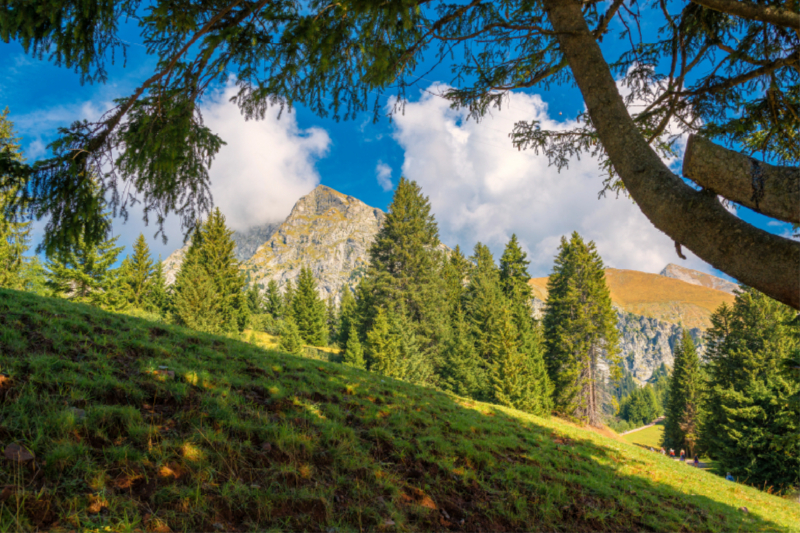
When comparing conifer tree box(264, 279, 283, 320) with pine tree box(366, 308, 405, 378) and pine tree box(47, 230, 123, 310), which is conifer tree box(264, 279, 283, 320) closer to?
pine tree box(47, 230, 123, 310)

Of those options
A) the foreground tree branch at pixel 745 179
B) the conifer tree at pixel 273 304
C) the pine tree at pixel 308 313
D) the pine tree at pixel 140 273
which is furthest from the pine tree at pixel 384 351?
the conifer tree at pixel 273 304

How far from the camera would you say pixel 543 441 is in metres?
6.61

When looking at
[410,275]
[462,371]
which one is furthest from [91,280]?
[462,371]

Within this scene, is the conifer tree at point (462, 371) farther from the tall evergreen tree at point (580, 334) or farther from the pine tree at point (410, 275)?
the tall evergreen tree at point (580, 334)

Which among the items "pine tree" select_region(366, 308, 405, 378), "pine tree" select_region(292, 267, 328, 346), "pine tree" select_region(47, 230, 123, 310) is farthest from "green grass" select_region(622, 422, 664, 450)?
"pine tree" select_region(47, 230, 123, 310)

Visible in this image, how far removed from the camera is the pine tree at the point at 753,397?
17031mm

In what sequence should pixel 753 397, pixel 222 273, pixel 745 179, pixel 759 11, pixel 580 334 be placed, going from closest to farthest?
pixel 745 179, pixel 759 11, pixel 753 397, pixel 580 334, pixel 222 273

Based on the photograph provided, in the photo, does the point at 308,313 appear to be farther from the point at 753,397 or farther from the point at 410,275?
the point at 753,397

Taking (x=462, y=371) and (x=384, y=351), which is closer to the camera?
(x=384, y=351)

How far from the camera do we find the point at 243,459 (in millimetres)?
2768

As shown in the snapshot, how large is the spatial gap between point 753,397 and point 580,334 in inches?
385

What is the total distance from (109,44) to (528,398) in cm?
2335

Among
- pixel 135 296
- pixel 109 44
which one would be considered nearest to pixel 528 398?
pixel 109 44

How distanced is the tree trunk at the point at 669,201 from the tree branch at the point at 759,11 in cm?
72
